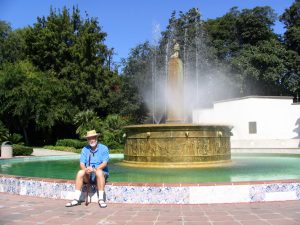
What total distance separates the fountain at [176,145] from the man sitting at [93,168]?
457 centimetres

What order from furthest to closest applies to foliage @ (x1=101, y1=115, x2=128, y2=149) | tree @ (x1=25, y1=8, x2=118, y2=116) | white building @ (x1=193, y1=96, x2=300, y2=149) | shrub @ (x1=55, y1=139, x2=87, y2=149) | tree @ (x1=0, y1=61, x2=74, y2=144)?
tree @ (x1=25, y1=8, x2=118, y2=116)
tree @ (x1=0, y1=61, x2=74, y2=144)
white building @ (x1=193, y1=96, x2=300, y2=149)
shrub @ (x1=55, y1=139, x2=87, y2=149)
foliage @ (x1=101, y1=115, x2=128, y2=149)

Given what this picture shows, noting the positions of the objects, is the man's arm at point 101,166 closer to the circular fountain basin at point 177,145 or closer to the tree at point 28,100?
the circular fountain basin at point 177,145

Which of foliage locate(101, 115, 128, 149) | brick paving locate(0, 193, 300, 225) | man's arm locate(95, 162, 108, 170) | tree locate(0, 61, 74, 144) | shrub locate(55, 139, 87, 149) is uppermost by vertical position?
tree locate(0, 61, 74, 144)

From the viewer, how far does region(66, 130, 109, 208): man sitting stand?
7457 mm

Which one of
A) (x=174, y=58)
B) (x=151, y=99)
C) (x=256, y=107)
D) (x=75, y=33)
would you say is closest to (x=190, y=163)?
(x=174, y=58)

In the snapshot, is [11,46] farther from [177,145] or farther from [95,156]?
[95,156]

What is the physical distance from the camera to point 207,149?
1275 centimetres

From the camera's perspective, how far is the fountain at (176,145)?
1241 centimetres

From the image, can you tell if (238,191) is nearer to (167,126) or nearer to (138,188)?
(138,188)

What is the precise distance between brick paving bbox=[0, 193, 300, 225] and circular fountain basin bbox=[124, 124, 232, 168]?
5020 mm

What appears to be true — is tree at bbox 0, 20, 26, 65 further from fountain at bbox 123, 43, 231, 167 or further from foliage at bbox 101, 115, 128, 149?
fountain at bbox 123, 43, 231, 167

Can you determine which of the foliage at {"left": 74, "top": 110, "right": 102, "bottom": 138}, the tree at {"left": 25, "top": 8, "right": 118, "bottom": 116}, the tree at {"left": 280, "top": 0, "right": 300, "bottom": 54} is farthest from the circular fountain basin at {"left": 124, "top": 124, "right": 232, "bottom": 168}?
the tree at {"left": 280, "top": 0, "right": 300, "bottom": 54}

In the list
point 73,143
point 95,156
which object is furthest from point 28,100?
point 95,156

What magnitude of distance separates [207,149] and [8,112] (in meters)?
27.2
